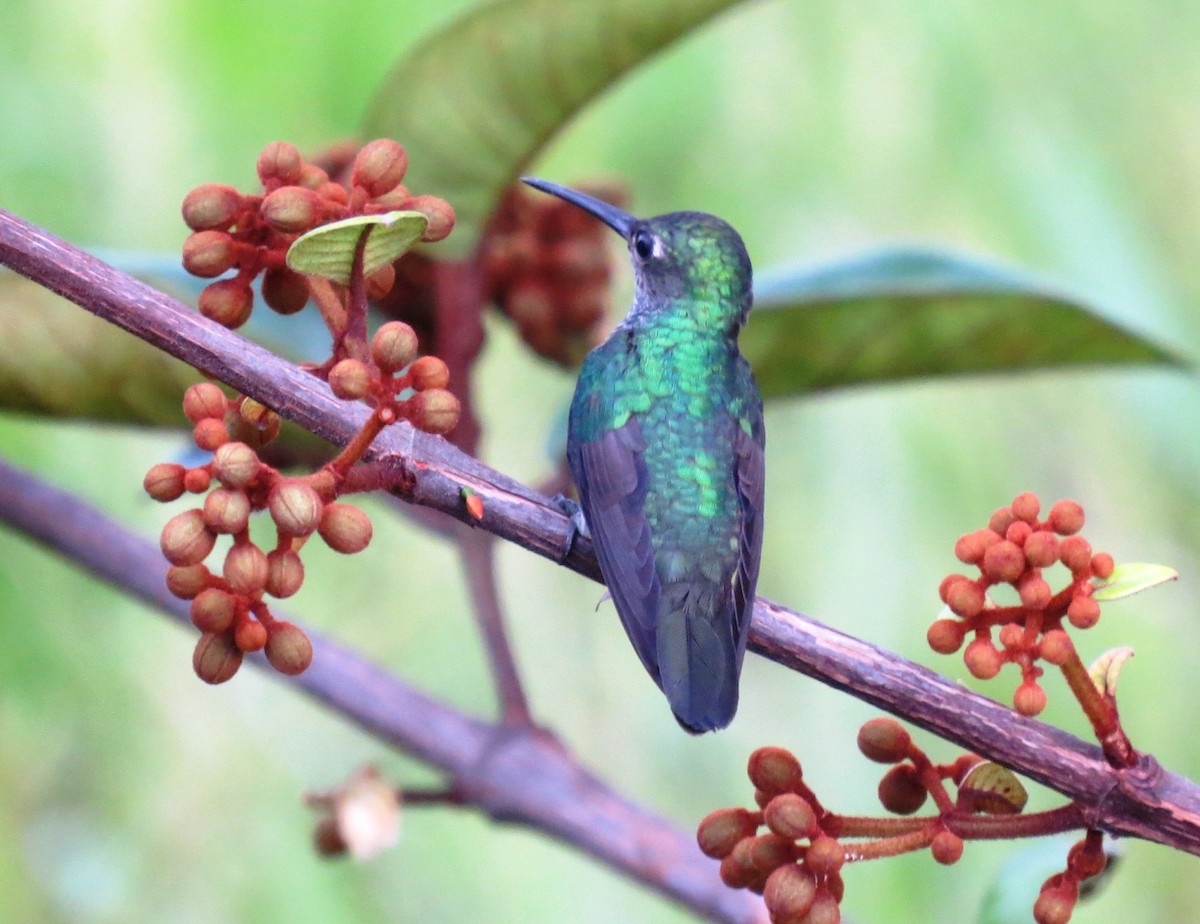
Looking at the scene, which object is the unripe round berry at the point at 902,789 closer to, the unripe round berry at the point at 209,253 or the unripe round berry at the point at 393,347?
the unripe round berry at the point at 393,347

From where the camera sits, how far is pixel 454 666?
8.42ft

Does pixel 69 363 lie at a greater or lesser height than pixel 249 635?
lesser

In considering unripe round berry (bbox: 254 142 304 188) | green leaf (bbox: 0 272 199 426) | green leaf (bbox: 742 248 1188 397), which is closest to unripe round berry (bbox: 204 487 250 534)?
unripe round berry (bbox: 254 142 304 188)

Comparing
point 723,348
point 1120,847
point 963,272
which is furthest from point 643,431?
point 1120,847

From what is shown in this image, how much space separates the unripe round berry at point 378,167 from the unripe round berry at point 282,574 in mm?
319

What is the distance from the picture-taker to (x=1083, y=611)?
112 centimetres

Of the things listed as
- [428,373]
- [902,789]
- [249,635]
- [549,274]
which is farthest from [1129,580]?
[549,274]

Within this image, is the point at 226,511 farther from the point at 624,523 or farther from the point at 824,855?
the point at 624,523

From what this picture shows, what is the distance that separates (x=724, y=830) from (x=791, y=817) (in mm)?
84

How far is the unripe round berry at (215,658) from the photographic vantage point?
3.33 ft

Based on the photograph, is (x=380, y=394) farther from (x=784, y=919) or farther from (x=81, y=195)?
(x=81, y=195)

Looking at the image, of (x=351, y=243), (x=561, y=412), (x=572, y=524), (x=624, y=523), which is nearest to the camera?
(x=351, y=243)

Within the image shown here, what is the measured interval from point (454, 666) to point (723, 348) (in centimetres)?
85

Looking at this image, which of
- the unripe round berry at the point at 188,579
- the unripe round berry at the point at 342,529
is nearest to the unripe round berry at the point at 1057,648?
the unripe round berry at the point at 342,529
